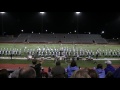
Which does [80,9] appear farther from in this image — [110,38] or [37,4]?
[110,38]

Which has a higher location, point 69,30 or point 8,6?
point 69,30

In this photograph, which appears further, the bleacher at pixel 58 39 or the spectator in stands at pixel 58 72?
the bleacher at pixel 58 39

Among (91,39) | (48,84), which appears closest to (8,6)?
(48,84)

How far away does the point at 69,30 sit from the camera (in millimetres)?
40438

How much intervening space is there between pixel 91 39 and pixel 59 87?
34.2 meters

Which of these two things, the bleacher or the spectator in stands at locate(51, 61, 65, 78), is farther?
the bleacher

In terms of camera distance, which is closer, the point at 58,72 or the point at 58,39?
the point at 58,72

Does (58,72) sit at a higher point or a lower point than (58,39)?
lower

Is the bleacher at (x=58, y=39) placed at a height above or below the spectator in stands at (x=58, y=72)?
above

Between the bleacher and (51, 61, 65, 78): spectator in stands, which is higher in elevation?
the bleacher

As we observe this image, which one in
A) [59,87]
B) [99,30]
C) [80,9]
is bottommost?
[59,87]

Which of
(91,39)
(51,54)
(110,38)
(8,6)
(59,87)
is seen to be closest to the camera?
(59,87)

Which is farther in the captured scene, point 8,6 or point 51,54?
point 51,54

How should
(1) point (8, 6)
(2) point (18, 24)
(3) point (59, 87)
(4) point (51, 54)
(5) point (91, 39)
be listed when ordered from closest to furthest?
(3) point (59, 87) → (1) point (8, 6) → (4) point (51, 54) → (5) point (91, 39) → (2) point (18, 24)
